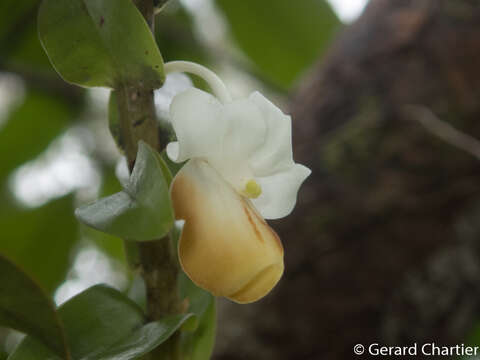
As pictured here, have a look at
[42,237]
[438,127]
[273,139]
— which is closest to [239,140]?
[273,139]

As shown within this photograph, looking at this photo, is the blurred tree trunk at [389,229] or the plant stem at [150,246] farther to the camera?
the blurred tree trunk at [389,229]

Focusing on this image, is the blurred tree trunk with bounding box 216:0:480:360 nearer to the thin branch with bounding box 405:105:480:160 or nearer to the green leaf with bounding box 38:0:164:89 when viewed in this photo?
the thin branch with bounding box 405:105:480:160

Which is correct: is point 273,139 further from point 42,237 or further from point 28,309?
point 42,237

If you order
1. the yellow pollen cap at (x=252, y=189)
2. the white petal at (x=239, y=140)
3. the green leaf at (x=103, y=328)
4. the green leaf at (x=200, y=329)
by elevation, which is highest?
the white petal at (x=239, y=140)

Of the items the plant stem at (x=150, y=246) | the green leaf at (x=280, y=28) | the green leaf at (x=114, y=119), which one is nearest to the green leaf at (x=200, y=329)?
the plant stem at (x=150, y=246)

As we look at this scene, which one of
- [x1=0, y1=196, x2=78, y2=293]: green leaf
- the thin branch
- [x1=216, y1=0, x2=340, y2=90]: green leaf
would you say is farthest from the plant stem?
[x1=216, y1=0, x2=340, y2=90]: green leaf

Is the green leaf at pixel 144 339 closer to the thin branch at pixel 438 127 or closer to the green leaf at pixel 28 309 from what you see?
the green leaf at pixel 28 309
